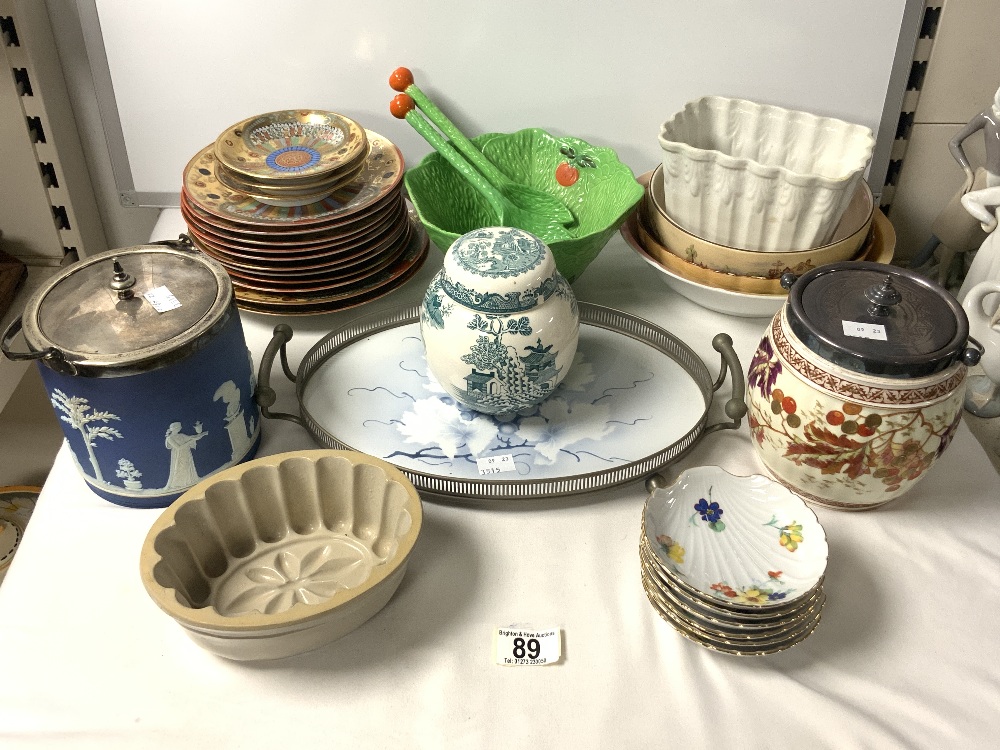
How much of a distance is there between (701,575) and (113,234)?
970 millimetres

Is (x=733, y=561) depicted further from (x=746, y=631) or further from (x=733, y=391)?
(x=733, y=391)

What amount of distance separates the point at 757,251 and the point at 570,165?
27cm

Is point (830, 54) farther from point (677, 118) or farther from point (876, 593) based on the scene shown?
point (876, 593)

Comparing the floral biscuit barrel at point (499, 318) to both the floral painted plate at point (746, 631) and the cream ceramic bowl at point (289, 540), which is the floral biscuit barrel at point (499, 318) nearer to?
the cream ceramic bowl at point (289, 540)

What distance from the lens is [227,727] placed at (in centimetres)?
62

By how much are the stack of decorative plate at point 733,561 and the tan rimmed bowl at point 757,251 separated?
10.2 inches

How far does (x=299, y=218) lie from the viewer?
3.00 feet

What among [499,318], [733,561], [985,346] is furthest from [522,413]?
[985,346]

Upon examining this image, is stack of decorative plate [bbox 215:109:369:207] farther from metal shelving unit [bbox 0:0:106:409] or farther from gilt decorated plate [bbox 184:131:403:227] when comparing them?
metal shelving unit [bbox 0:0:106:409]

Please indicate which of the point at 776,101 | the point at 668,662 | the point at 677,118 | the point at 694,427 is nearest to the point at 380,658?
the point at 668,662

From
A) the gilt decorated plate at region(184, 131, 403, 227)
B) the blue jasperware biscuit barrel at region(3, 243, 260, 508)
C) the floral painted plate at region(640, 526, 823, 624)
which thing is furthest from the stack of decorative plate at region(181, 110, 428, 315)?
the floral painted plate at region(640, 526, 823, 624)

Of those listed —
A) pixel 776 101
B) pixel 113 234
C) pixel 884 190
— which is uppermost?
pixel 776 101

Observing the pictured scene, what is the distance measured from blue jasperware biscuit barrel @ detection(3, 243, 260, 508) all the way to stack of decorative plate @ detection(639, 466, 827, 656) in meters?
0.37

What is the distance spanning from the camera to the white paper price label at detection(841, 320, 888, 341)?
68cm
